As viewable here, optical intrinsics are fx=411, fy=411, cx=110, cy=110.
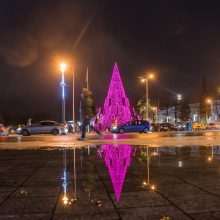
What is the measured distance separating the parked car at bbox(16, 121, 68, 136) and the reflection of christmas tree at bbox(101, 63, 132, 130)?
1015 cm

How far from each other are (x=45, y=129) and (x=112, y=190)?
35113mm

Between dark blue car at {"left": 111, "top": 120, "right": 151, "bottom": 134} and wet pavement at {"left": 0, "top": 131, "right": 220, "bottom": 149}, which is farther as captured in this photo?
dark blue car at {"left": 111, "top": 120, "right": 151, "bottom": 134}

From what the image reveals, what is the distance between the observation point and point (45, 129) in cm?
4053

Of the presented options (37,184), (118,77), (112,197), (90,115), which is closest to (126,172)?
(37,184)

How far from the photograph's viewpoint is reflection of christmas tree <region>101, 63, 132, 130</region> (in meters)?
48.5

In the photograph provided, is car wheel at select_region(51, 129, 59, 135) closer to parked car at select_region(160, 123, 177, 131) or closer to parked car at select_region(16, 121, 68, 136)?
parked car at select_region(16, 121, 68, 136)

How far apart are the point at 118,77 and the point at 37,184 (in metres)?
42.0

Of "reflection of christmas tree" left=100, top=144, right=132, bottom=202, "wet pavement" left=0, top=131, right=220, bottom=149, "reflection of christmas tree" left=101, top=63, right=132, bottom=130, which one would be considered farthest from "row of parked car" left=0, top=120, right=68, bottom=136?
"reflection of christmas tree" left=100, top=144, right=132, bottom=202

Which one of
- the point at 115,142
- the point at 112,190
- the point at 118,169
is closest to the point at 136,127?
the point at 115,142

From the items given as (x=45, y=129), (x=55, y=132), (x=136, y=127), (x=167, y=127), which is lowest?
(x=55, y=132)

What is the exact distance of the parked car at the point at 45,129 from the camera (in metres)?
40.1

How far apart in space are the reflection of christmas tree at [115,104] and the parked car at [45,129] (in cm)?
1015

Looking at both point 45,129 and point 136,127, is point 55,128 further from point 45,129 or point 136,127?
point 136,127

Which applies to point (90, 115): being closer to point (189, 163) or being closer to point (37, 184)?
point (189, 163)
